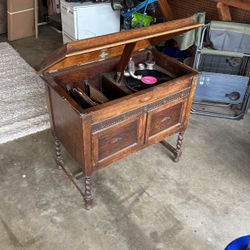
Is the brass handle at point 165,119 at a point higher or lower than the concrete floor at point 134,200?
higher

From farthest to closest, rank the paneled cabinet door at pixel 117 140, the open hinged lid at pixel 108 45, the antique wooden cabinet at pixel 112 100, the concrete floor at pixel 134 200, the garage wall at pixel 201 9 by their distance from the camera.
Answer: the garage wall at pixel 201 9 < the concrete floor at pixel 134 200 < the paneled cabinet door at pixel 117 140 < the antique wooden cabinet at pixel 112 100 < the open hinged lid at pixel 108 45

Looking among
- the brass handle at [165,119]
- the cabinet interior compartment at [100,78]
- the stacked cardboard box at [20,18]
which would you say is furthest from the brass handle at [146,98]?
the stacked cardboard box at [20,18]

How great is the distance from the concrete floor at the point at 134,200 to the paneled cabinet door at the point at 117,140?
35 centimetres

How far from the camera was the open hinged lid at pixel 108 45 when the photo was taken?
126 centimetres

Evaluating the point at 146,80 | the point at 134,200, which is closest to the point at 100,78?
the point at 146,80

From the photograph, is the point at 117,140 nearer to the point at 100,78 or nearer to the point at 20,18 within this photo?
the point at 100,78

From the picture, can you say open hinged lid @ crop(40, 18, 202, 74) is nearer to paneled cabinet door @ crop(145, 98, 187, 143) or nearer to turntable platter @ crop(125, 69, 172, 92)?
turntable platter @ crop(125, 69, 172, 92)

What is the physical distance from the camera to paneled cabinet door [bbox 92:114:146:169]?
153 cm

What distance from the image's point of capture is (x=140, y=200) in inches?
73.4

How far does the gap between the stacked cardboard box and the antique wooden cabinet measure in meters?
2.26

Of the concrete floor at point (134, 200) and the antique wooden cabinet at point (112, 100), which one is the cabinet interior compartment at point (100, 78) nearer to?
the antique wooden cabinet at point (112, 100)

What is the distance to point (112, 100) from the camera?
1543 millimetres

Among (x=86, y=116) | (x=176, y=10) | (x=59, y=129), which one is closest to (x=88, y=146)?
(x=86, y=116)

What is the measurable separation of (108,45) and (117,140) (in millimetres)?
526
